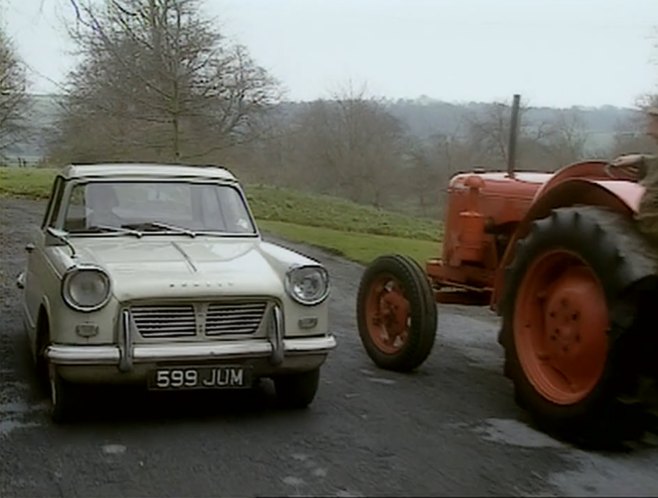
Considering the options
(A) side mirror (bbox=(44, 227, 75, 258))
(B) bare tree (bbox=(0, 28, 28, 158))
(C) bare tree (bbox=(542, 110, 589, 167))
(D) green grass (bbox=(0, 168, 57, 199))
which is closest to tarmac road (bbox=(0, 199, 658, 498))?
(A) side mirror (bbox=(44, 227, 75, 258))

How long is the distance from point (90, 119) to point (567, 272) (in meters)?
21.4

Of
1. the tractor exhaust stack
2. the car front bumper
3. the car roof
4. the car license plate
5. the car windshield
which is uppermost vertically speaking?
the tractor exhaust stack

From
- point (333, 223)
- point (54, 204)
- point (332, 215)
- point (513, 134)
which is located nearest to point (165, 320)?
point (54, 204)

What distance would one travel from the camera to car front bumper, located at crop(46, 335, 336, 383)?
229 inches

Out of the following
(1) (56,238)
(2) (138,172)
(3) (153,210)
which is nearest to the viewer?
(1) (56,238)

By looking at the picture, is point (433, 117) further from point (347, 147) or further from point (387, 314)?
point (387, 314)

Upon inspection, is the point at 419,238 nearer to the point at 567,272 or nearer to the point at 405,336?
the point at 405,336

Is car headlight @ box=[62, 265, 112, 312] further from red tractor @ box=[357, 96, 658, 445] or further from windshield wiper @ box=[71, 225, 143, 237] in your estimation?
red tractor @ box=[357, 96, 658, 445]

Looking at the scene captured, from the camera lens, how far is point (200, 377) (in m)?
5.97

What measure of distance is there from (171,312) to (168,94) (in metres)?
19.1

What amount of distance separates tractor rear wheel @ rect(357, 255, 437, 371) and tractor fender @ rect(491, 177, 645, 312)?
1.98 ft

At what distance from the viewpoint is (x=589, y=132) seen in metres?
17.8

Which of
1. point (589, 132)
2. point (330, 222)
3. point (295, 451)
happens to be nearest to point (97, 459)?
point (295, 451)

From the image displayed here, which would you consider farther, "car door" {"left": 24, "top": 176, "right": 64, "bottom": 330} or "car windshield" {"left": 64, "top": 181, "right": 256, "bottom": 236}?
"car windshield" {"left": 64, "top": 181, "right": 256, "bottom": 236}
